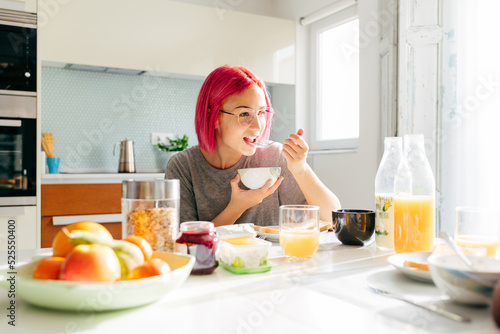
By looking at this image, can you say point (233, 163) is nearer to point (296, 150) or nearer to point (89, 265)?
point (296, 150)

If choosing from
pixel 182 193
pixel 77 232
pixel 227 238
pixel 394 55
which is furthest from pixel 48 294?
pixel 394 55

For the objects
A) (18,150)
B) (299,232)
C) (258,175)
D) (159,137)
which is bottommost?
(299,232)

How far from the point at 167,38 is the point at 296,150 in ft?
6.79

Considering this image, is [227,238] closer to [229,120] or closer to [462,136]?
[229,120]

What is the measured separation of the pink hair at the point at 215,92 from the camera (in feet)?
5.42

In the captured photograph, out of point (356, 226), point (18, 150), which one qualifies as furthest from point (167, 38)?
point (356, 226)

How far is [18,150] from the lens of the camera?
8.49 feet

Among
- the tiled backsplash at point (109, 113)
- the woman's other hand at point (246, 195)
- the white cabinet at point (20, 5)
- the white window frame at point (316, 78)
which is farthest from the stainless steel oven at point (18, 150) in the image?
the white window frame at point (316, 78)

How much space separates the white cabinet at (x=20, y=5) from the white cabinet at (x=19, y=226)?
120cm

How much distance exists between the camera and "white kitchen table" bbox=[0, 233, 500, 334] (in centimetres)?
58

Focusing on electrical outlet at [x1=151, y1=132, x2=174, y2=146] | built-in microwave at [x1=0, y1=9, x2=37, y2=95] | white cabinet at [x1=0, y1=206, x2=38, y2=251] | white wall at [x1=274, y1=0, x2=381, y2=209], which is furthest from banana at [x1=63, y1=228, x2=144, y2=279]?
electrical outlet at [x1=151, y1=132, x2=174, y2=146]

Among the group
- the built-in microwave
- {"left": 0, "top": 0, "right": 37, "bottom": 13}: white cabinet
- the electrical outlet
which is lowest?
A: the electrical outlet

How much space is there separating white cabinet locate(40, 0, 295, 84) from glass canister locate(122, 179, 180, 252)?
2310 mm

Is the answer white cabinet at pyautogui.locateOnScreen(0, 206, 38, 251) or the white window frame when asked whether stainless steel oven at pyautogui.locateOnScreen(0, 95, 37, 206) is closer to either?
white cabinet at pyautogui.locateOnScreen(0, 206, 38, 251)
